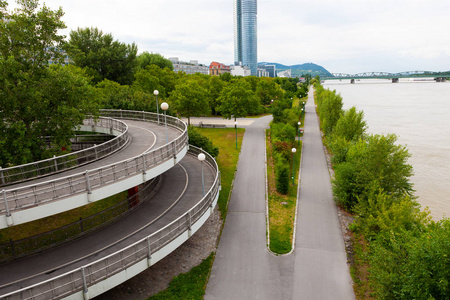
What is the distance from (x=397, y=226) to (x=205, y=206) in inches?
443

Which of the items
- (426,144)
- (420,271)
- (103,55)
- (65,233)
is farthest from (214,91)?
(420,271)

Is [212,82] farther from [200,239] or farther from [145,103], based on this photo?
[200,239]

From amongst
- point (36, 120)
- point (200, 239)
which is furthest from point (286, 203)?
point (36, 120)

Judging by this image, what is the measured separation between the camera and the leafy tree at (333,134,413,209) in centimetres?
2212

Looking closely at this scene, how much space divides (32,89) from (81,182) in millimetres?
8211

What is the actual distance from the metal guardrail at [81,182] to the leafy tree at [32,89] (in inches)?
193

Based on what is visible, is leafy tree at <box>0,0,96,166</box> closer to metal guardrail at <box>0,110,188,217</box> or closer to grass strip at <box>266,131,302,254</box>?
metal guardrail at <box>0,110,188,217</box>

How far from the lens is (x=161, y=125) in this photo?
87.9 feet

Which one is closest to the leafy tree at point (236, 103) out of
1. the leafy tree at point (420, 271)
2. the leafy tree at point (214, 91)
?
the leafy tree at point (214, 91)

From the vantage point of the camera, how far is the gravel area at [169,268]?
1485cm

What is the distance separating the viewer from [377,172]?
22453 mm

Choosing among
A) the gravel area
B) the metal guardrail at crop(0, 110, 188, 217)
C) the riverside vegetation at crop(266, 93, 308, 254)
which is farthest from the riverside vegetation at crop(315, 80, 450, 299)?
the metal guardrail at crop(0, 110, 188, 217)

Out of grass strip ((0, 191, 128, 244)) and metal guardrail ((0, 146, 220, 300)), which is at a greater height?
metal guardrail ((0, 146, 220, 300))

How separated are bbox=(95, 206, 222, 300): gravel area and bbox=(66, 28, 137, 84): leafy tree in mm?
41989
